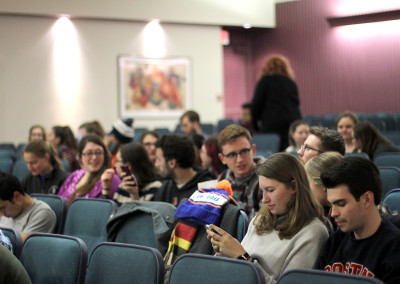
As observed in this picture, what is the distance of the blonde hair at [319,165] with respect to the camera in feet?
9.78

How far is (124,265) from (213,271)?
1.83ft

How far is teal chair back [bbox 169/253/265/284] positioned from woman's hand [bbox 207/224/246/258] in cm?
35

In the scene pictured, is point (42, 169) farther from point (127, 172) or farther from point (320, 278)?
point (320, 278)

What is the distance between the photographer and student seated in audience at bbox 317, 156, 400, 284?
224 cm

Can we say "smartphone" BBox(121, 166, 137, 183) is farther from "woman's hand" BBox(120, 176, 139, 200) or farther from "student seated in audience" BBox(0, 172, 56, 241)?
"student seated in audience" BBox(0, 172, 56, 241)

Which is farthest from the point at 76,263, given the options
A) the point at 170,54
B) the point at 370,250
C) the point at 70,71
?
the point at 170,54

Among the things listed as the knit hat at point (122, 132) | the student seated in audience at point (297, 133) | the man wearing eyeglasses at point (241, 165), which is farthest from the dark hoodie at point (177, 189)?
the knit hat at point (122, 132)

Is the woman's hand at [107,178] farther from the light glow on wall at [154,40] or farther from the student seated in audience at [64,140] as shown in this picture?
the light glow on wall at [154,40]

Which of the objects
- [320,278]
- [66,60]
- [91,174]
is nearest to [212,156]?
[91,174]

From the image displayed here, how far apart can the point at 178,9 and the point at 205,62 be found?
1.51m

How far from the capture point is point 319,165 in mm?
3020

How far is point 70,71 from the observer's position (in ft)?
44.3

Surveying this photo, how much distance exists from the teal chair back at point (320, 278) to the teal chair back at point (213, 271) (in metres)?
0.12

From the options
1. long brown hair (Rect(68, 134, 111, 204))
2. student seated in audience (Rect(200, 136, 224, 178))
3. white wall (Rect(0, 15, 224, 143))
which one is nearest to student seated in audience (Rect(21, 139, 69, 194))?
long brown hair (Rect(68, 134, 111, 204))
